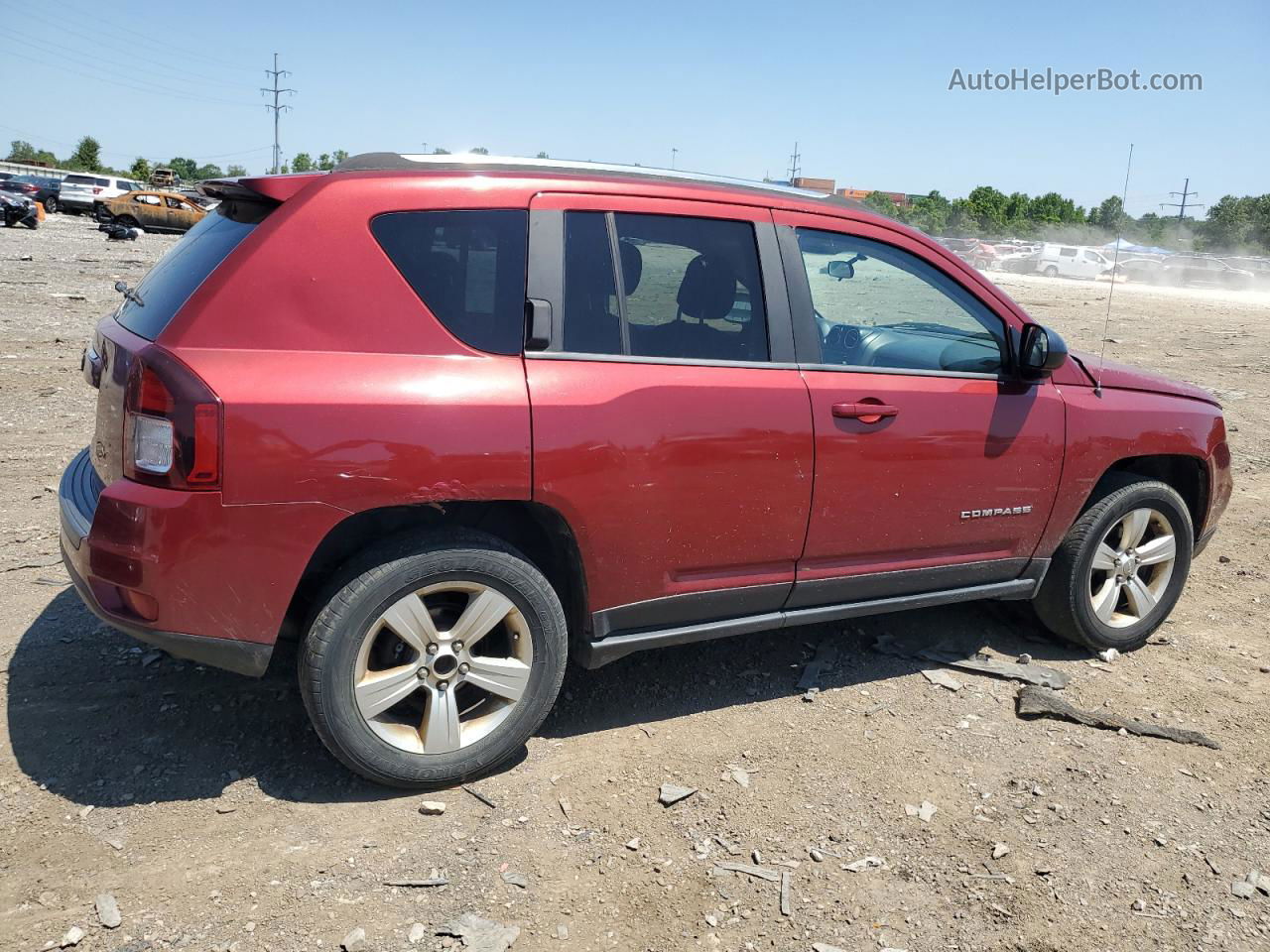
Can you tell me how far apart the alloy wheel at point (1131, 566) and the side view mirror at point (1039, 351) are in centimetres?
96

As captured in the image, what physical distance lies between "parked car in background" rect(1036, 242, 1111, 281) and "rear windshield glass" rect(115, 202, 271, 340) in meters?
38.8

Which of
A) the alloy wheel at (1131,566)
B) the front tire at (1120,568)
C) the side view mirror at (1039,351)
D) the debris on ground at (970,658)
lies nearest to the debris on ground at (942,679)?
the debris on ground at (970,658)

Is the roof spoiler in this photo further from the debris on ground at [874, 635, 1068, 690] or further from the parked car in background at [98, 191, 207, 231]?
the parked car in background at [98, 191, 207, 231]

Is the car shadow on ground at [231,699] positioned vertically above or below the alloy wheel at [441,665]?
below

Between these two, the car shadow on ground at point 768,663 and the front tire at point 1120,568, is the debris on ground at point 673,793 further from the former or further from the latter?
the front tire at point 1120,568

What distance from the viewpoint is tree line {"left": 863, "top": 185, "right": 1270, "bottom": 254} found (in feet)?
174

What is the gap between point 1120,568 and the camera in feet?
15.5

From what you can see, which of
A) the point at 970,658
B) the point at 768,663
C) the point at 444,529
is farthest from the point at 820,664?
the point at 444,529

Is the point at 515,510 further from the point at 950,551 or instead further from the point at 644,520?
the point at 950,551


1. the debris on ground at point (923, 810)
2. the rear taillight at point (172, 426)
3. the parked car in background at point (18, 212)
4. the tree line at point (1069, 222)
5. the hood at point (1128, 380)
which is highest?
the tree line at point (1069, 222)

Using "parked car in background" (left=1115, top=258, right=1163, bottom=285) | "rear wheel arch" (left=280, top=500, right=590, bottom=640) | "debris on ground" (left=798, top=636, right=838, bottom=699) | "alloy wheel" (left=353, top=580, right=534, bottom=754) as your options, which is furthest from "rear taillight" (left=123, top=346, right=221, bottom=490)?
"parked car in background" (left=1115, top=258, right=1163, bottom=285)

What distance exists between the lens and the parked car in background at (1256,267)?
36625 mm

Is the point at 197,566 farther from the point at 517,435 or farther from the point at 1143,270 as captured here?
the point at 1143,270

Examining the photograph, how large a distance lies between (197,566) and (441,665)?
804 mm
